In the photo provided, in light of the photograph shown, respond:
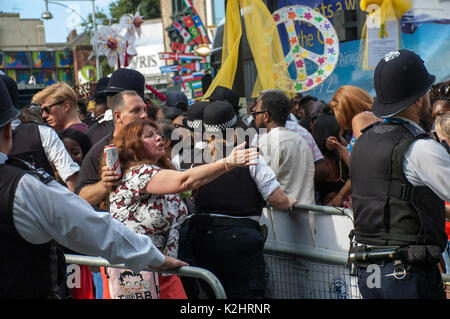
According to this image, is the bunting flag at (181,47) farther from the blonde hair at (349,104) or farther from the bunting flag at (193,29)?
the blonde hair at (349,104)

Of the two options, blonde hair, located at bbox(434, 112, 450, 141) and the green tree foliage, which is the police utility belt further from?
the green tree foliage

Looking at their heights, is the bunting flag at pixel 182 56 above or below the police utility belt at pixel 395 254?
above

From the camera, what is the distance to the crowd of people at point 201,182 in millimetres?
2479

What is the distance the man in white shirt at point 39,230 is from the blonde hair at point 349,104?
3407 mm

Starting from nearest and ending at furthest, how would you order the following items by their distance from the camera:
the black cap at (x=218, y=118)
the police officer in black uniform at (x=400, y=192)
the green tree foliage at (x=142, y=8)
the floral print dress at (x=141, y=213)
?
the police officer in black uniform at (x=400, y=192) → the floral print dress at (x=141, y=213) → the black cap at (x=218, y=118) → the green tree foliage at (x=142, y=8)

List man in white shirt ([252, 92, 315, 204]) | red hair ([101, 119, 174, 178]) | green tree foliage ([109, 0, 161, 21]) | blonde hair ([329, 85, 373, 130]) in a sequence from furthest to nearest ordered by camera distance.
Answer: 1. green tree foliage ([109, 0, 161, 21])
2. blonde hair ([329, 85, 373, 130])
3. man in white shirt ([252, 92, 315, 204])
4. red hair ([101, 119, 174, 178])

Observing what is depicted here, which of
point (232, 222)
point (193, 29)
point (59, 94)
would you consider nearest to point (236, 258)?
point (232, 222)

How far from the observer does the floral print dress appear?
368cm

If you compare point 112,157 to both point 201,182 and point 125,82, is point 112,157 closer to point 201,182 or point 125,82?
point 201,182

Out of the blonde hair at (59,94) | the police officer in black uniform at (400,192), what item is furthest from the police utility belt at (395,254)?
the blonde hair at (59,94)

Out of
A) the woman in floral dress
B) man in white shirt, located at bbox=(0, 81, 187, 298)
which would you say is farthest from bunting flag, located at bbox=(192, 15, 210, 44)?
man in white shirt, located at bbox=(0, 81, 187, 298)

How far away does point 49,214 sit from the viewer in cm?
238

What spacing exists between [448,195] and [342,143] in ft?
10.6

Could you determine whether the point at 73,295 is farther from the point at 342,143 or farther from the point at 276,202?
the point at 342,143
